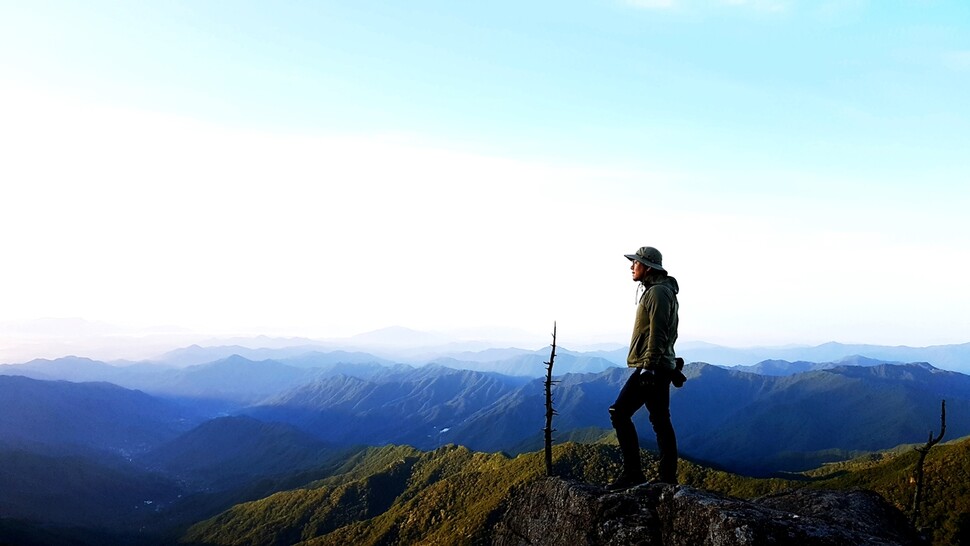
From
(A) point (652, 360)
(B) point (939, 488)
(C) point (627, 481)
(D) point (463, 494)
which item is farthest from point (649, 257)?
(D) point (463, 494)

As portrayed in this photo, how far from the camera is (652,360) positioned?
10.5 meters

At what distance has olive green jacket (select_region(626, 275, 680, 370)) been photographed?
10469mm

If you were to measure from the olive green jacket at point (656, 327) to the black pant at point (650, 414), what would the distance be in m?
0.27

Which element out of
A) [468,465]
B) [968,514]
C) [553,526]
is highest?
[553,526]

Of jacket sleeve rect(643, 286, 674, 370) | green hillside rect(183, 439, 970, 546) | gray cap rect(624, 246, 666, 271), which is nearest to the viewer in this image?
jacket sleeve rect(643, 286, 674, 370)

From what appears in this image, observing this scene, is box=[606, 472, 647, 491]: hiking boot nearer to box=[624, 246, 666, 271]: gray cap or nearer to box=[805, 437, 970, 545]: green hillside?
box=[624, 246, 666, 271]: gray cap

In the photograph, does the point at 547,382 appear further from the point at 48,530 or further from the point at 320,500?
the point at 48,530

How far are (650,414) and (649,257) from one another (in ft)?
10.1

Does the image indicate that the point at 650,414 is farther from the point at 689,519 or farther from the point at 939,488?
the point at 939,488

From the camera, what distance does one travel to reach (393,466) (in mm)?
165875

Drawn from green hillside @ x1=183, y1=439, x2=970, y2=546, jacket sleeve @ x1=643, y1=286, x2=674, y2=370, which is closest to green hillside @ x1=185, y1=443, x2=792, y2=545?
green hillside @ x1=183, y1=439, x2=970, y2=546

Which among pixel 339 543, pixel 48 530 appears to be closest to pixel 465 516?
pixel 339 543

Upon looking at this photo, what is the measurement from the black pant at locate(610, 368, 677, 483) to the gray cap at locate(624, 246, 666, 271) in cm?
204

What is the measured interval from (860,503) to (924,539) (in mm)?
1095
